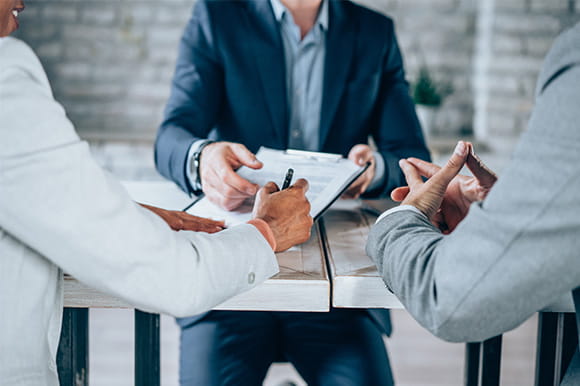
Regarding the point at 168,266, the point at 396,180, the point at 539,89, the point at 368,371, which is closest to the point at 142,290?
the point at 168,266

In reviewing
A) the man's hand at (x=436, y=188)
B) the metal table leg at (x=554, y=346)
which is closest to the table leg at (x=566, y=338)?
the metal table leg at (x=554, y=346)

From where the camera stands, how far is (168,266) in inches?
28.4

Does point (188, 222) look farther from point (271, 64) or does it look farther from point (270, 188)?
point (271, 64)

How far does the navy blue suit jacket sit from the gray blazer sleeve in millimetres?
860

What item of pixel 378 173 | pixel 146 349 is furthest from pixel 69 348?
pixel 378 173

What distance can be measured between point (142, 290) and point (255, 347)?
604 mm

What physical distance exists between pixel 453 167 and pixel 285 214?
0.27 meters

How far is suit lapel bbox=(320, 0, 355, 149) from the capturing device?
A: 1626 mm

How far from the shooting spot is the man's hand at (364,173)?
4.56ft

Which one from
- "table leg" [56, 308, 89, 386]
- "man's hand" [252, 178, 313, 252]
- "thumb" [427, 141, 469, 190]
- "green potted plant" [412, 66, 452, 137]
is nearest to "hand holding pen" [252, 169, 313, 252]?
"man's hand" [252, 178, 313, 252]

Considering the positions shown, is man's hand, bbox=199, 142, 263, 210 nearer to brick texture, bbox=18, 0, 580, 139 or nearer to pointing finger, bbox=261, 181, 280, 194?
pointing finger, bbox=261, 181, 280, 194

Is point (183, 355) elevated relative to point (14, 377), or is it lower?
lower

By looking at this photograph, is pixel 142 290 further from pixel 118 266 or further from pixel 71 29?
pixel 71 29

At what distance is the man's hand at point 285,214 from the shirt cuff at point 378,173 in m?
0.46
